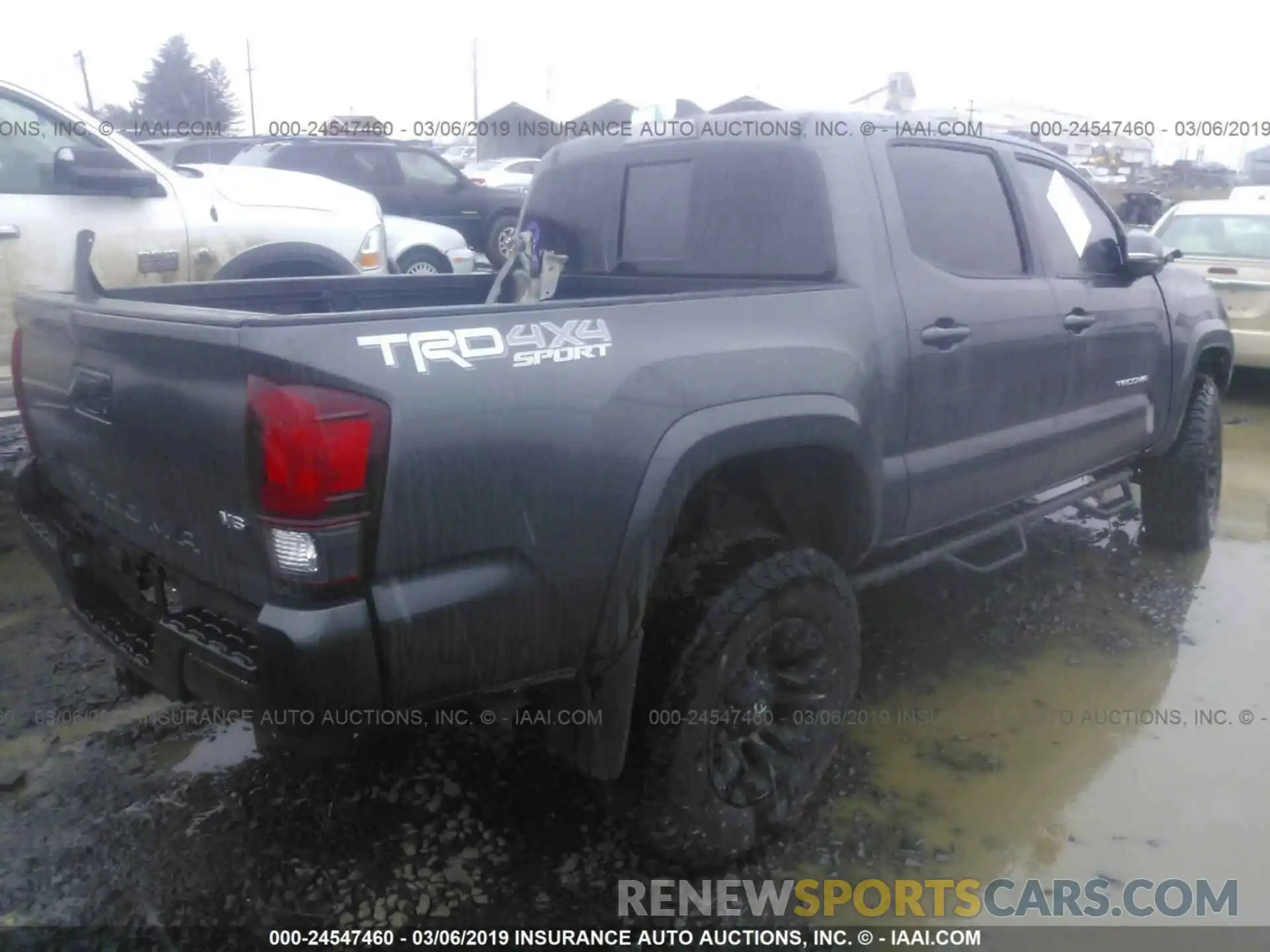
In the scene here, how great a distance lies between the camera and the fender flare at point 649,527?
7.32 ft

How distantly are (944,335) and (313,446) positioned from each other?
197 cm

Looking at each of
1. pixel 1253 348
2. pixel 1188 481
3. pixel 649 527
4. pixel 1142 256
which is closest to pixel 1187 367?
pixel 1188 481

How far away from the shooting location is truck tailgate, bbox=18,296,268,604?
6.45ft

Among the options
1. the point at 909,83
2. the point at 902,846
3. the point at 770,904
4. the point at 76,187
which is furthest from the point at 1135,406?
the point at 909,83

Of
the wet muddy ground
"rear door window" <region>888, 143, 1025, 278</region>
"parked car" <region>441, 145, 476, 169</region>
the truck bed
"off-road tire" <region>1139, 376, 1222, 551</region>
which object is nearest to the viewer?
the wet muddy ground

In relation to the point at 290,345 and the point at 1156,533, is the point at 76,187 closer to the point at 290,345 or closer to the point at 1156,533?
the point at 290,345

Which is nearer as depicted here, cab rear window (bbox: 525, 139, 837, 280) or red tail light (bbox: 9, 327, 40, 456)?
red tail light (bbox: 9, 327, 40, 456)

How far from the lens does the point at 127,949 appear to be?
92.8 inches

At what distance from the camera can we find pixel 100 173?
4.71 m

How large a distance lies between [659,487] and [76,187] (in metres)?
3.89

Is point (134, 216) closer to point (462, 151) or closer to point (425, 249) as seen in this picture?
point (425, 249)

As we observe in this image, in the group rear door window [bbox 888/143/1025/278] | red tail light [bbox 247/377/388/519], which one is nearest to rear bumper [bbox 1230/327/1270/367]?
rear door window [bbox 888/143/1025/278]

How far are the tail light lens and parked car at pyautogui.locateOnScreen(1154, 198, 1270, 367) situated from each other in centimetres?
750

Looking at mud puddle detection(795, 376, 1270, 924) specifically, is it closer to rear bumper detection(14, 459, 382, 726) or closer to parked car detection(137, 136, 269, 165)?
rear bumper detection(14, 459, 382, 726)
